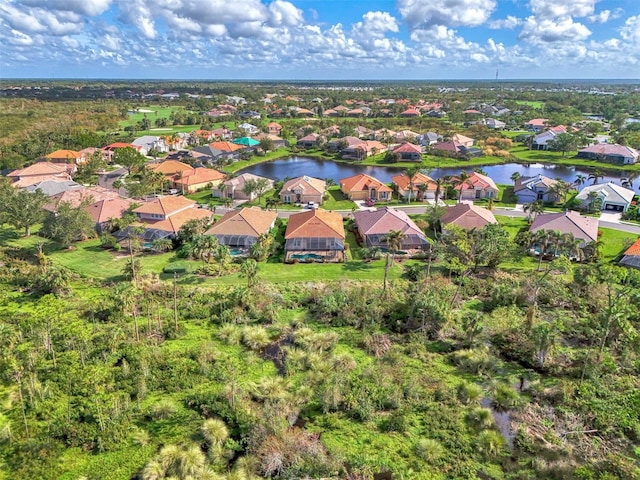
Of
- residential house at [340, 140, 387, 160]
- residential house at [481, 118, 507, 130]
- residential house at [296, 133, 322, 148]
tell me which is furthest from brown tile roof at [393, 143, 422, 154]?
residential house at [481, 118, 507, 130]

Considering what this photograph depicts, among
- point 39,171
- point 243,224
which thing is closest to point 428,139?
point 243,224

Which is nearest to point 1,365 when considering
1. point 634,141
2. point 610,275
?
point 610,275

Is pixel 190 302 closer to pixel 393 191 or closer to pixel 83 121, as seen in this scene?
pixel 393 191

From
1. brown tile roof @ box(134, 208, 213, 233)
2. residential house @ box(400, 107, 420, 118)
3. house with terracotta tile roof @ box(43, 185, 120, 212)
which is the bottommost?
brown tile roof @ box(134, 208, 213, 233)

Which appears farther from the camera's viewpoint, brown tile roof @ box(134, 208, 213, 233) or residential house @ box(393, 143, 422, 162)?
residential house @ box(393, 143, 422, 162)

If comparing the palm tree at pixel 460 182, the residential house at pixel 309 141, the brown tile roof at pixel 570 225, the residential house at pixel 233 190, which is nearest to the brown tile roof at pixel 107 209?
the residential house at pixel 233 190

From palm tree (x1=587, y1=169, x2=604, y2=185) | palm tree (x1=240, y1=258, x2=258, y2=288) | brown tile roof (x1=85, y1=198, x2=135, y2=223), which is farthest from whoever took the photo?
palm tree (x1=587, y1=169, x2=604, y2=185)

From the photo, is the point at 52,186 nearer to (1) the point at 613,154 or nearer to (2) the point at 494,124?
(1) the point at 613,154

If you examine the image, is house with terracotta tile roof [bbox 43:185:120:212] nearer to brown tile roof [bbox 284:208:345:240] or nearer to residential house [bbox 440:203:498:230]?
brown tile roof [bbox 284:208:345:240]
